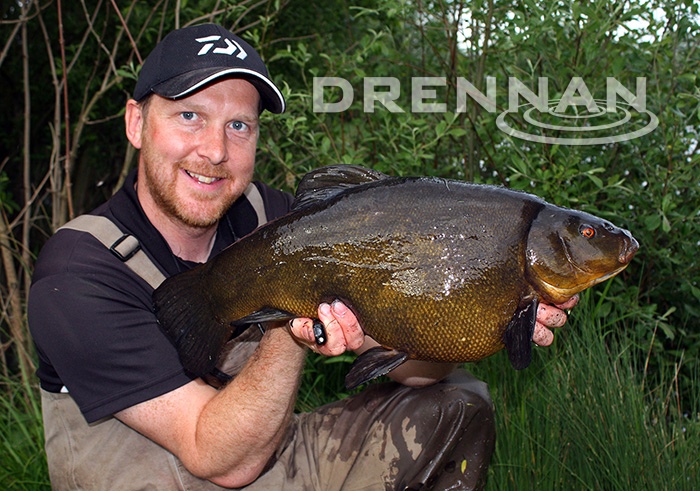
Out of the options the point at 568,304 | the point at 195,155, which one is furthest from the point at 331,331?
the point at 195,155

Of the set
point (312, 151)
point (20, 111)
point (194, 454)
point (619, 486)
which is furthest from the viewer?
point (20, 111)

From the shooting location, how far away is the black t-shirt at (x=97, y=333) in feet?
5.57

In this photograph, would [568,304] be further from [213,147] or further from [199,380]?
[213,147]

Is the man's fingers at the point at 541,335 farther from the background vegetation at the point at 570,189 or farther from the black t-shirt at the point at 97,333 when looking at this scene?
the black t-shirt at the point at 97,333

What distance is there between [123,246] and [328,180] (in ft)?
2.06

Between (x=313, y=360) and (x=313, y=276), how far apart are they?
152 cm

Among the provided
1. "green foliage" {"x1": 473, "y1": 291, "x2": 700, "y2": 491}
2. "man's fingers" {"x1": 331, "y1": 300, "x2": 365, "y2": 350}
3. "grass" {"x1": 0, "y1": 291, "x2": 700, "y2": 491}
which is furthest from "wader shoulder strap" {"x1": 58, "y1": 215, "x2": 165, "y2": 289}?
"green foliage" {"x1": 473, "y1": 291, "x2": 700, "y2": 491}

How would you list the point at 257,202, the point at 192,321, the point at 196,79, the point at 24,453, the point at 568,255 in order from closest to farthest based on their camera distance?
the point at 568,255
the point at 192,321
the point at 196,79
the point at 257,202
the point at 24,453

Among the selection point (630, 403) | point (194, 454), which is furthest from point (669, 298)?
point (194, 454)

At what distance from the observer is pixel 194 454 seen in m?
1.74

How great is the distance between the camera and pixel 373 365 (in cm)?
153

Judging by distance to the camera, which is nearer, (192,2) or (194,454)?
(194,454)

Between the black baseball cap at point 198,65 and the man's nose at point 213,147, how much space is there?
14 centimetres

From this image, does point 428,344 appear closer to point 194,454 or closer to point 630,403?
point 194,454
